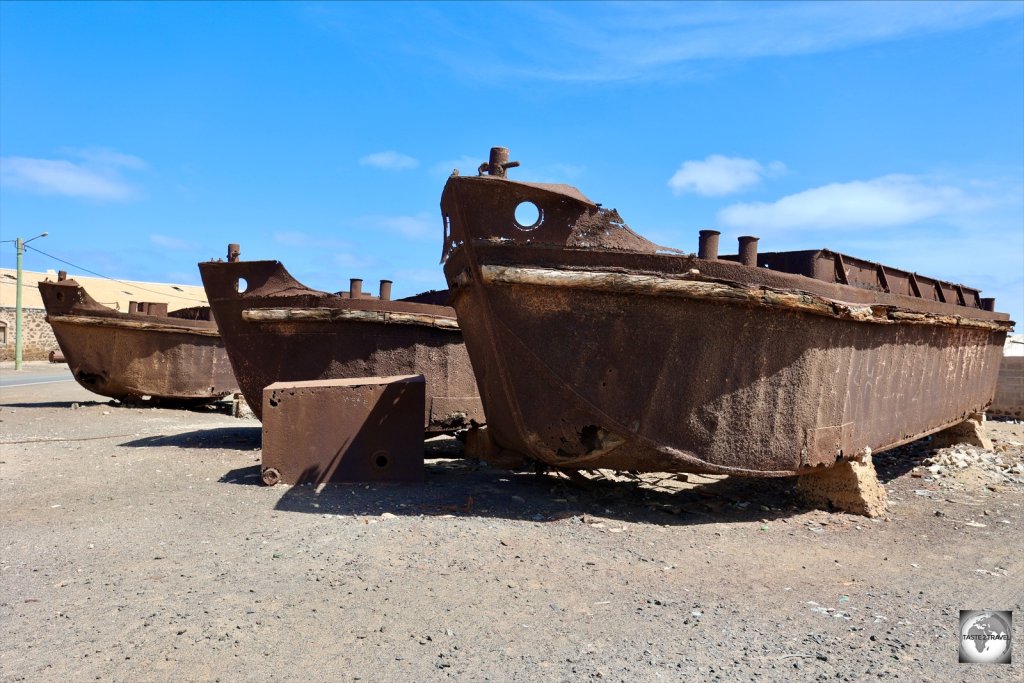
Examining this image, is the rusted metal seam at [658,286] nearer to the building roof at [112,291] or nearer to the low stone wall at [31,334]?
the low stone wall at [31,334]

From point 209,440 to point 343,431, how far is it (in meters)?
3.54

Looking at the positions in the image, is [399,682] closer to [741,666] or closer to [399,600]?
[399,600]

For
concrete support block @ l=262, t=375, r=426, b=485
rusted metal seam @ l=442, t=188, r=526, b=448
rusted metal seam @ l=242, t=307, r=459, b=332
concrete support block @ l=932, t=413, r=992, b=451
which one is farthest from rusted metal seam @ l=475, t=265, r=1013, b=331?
concrete support block @ l=932, t=413, r=992, b=451

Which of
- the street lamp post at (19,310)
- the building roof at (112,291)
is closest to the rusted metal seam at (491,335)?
the street lamp post at (19,310)

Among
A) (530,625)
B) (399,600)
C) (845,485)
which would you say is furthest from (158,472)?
(845,485)

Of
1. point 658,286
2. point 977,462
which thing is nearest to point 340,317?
point 658,286

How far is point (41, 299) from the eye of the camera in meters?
28.3

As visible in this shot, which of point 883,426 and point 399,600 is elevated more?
point 883,426

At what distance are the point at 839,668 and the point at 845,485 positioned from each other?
9.89ft

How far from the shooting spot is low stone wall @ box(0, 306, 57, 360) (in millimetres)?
32438

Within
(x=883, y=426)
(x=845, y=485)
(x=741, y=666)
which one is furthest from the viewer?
(x=883, y=426)

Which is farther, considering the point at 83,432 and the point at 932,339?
the point at 83,432

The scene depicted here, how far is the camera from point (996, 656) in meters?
3.19

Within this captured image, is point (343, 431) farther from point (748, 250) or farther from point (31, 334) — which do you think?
point (31, 334)
